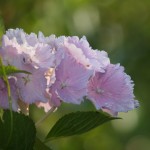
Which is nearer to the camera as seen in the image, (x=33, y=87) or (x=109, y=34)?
(x=33, y=87)

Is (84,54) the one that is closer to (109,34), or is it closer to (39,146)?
(39,146)

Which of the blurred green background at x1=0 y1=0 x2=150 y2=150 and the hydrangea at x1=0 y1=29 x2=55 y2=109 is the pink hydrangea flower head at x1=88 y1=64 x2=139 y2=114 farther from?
the blurred green background at x1=0 y1=0 x2=150 y2=150

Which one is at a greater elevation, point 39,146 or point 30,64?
point 30,64

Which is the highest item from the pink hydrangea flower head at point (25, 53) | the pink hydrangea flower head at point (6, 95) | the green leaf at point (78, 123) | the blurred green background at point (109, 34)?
the blurred green background at point (109, 34)

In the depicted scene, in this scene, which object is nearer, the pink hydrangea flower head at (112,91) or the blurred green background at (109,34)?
the pink hydrangea flower head at (112,91)

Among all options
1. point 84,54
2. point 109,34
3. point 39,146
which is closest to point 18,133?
point 39,146

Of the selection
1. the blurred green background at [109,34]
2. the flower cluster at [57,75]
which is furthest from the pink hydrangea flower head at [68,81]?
the blurred green background at [109,34]

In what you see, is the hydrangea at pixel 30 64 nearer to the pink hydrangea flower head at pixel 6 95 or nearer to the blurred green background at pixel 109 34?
the pink hydrangea flower head at pixel 6 95
